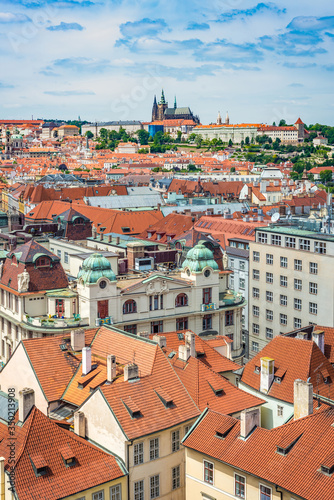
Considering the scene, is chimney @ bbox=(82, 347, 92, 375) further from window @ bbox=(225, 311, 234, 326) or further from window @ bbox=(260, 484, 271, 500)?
window @ bbox=(225, 311, 234, 326)

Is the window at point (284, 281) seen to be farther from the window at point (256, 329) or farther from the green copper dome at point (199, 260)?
the green copper dome at point (199, 260)

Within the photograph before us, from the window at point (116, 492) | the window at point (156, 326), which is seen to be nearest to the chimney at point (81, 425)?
the window at point (116, 492)

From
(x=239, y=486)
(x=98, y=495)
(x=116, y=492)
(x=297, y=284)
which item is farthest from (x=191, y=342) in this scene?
(x=297, y=284)

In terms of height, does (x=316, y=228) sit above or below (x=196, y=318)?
above

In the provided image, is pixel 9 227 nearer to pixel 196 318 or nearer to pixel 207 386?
pixel 196 318

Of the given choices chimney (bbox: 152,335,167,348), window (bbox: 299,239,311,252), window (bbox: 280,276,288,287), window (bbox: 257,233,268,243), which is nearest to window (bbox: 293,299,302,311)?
window (bbox: 280,276,288,287)

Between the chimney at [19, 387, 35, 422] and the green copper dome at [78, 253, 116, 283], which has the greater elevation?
the green copper dome at [78, 253, 116, 283]

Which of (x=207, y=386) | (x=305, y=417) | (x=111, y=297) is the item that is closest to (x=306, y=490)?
(x=305, y=417)
